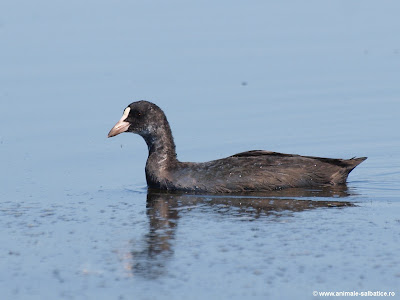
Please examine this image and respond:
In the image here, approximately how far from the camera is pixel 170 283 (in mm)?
8508

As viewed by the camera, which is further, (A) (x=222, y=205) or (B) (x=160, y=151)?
(B) (x=160, y=151)

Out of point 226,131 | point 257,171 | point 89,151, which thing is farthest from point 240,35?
point 257,171

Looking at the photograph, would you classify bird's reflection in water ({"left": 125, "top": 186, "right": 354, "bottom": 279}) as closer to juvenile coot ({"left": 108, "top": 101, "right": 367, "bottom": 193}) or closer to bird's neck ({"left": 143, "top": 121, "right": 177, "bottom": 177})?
juvenile coot ({"left": 108, "top": 101, "right": 367, "bottom": 193})

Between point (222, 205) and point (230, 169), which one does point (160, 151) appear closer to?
point (230, 169)

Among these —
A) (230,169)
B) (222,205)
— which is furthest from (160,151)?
(222,205)

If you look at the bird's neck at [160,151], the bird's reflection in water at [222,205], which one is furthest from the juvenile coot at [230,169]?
the bird's reflection in water at [222,205]

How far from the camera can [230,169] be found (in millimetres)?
12156

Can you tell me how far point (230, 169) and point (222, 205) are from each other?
2.82 feet

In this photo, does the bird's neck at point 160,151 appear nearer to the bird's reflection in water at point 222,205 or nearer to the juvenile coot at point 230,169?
the juvenile coot at point 230,169

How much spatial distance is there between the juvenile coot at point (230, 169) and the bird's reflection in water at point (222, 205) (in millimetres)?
154

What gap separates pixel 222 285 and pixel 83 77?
32.0 feet

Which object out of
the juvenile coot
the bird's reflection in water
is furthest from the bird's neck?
the bird's reflection in water

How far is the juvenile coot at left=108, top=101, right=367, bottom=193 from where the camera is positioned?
39.7 ft

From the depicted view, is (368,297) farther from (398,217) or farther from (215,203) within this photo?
(215,203)
